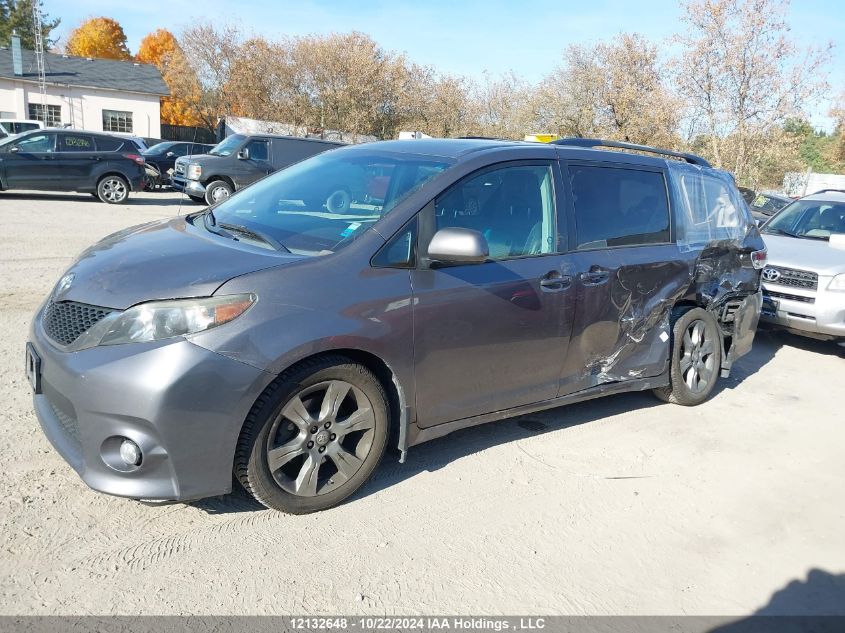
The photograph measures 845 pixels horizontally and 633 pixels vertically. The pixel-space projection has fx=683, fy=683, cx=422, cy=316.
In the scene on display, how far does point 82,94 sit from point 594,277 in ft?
132

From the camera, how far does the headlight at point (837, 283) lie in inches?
277

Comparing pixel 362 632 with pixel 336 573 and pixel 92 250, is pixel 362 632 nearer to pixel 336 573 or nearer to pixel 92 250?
pixel 336 573

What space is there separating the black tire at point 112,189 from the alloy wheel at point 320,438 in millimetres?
15465

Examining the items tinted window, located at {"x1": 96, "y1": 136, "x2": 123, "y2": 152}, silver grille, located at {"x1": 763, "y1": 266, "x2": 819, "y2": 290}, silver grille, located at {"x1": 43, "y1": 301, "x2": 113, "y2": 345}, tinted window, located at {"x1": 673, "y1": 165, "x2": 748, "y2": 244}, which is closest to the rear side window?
tinted window, located at {"x1": 673, "y1": 165, "x2": 748, "y2": 244}

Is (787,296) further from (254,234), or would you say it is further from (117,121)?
(117,121)

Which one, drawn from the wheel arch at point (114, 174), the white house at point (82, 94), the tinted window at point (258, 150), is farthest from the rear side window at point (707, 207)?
the white house at point (82, 94)

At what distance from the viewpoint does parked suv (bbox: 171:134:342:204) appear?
55.9 feet

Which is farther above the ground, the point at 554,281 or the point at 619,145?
the point at 619,145

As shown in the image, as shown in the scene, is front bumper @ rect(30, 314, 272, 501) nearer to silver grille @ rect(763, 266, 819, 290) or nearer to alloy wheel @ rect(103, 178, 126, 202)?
silver grille @ rect(763, 266, 819, 290)

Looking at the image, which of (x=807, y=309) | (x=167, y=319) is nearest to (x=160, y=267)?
(x=167, y=319)

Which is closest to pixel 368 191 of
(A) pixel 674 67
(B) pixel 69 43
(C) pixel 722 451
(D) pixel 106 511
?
(D) pixel 106 511

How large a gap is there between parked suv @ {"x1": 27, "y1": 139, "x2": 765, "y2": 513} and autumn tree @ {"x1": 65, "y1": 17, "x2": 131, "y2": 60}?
65.8 metres

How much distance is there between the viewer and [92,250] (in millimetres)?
3678

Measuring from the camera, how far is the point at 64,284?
133 inches
